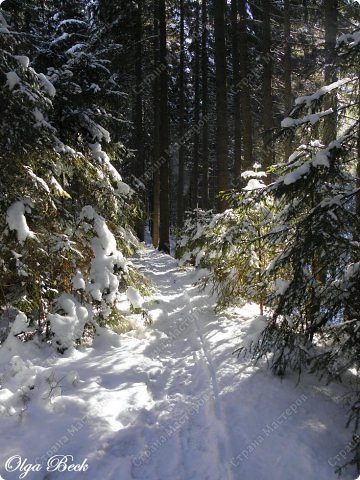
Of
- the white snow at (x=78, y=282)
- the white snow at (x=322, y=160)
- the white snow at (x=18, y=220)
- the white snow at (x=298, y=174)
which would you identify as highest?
the white snow at (x=322, y=160)

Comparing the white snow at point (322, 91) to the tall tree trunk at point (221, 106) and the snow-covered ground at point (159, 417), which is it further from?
the tall tree trunk at point (221, 106)

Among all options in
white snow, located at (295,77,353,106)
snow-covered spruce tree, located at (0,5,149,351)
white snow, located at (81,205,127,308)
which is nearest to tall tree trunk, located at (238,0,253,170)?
snow-covered spruce tree, located at (0,5,149,351)

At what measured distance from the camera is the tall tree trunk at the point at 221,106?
10805mm

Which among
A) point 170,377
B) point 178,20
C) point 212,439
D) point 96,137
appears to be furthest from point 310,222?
point 178,20

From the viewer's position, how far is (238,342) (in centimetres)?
641

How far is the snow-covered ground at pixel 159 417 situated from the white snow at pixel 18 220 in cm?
156

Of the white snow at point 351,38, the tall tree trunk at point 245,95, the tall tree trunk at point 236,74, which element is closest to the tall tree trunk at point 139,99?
the tall tree trunk at point 236,74

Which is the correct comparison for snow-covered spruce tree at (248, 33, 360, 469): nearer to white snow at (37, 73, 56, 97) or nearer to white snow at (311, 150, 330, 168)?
white snow at (311, 150, 330, 168)

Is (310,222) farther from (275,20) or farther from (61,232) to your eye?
(275,20)

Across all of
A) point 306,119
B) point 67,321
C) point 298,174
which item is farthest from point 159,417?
point 306,119

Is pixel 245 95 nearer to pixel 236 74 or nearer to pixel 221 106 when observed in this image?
pixel 236 74

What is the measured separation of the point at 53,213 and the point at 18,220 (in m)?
0.92

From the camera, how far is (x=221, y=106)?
11.0 meters

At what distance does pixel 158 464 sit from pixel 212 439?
25.2 inches
